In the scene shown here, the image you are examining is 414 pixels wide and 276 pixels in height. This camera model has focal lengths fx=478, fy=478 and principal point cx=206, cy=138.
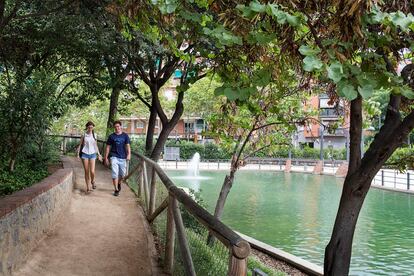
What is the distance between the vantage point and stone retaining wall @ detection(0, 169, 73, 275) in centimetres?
512

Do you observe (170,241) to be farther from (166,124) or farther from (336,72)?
(166,124)

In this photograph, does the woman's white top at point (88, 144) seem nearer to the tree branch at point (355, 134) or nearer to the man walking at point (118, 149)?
the man walking at point (118, 149)

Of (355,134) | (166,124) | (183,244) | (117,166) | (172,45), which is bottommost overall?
(183,244)

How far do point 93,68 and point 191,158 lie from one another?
3635cm

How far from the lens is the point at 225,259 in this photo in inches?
144

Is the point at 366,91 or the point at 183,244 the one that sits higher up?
the point at 366,91

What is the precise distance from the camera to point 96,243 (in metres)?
7.16

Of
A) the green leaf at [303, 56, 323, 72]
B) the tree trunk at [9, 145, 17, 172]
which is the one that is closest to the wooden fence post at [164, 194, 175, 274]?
the green leaf at [303, 56, 323, 72]

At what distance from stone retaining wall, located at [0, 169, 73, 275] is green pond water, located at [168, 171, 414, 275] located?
6945 mm

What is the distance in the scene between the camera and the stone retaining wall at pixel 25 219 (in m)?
5.12

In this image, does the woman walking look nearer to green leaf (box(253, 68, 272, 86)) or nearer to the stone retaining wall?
the stone retaining wall

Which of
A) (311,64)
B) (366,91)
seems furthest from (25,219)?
(366,91)

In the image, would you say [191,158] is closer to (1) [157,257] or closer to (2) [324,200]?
(2) [324,200]

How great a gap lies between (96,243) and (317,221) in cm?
1191
